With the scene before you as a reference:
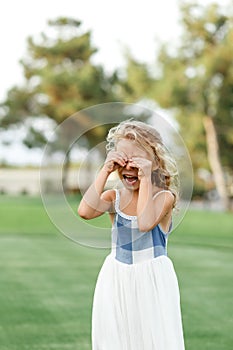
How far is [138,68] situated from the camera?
2959 centimetres

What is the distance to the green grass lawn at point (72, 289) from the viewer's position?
546cm

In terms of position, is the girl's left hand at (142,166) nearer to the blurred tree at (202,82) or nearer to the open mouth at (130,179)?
the open mouth at (130,179)

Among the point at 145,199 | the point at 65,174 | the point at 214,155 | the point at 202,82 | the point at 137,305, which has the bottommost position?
the point at 137,305

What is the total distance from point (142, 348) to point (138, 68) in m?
26.5

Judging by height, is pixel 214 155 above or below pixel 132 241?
above

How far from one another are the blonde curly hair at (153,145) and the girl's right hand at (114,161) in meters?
0.08

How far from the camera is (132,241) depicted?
11.0 ft

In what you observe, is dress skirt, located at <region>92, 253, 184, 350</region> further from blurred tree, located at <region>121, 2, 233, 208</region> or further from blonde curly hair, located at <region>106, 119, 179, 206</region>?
blurred tree, located at <region>121, 2, 233, 208</region>

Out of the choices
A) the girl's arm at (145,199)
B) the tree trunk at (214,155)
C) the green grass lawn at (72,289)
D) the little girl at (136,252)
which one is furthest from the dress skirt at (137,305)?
the tree trunk at (214,155)

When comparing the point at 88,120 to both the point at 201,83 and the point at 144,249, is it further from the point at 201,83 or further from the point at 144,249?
the point at 201,83

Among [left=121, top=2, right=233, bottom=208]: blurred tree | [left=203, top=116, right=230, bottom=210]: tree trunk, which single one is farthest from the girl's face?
[left=203, top=116, right=230, bottom=210]: tree trunk

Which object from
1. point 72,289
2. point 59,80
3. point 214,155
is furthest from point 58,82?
point 72,289

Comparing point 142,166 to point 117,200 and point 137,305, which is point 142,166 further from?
point 137,305

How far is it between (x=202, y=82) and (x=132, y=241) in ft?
78.7
